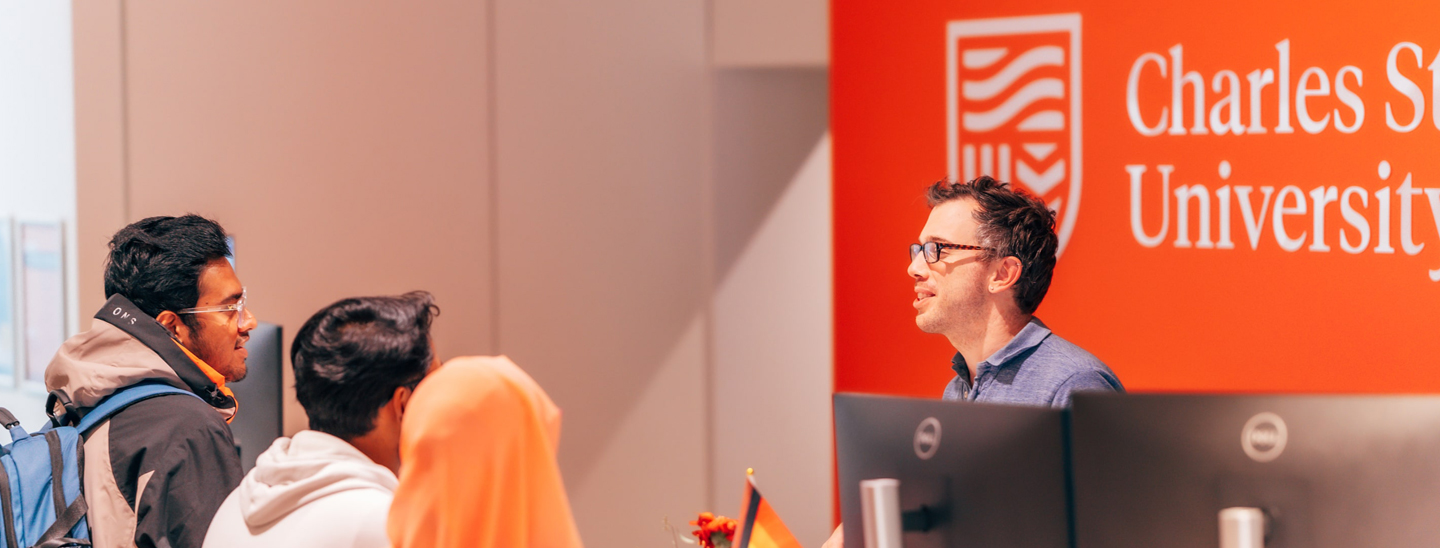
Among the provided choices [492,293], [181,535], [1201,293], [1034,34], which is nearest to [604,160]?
[492,293]

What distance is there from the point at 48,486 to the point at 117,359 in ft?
0.87

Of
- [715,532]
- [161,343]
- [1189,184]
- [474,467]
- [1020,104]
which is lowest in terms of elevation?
[715,532]

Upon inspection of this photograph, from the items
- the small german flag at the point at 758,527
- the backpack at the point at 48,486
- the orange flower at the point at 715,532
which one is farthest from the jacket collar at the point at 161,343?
the small german flag at the point at 758,527

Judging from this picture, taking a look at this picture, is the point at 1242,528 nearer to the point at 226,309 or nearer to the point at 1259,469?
the point at 1259,469

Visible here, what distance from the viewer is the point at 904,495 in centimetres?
179

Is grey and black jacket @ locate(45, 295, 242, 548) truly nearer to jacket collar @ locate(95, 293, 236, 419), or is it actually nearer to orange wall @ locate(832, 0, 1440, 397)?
jacket collar @ locate(95, 293, 236, 419)

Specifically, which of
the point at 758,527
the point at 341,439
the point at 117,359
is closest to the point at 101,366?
the point at 117,359

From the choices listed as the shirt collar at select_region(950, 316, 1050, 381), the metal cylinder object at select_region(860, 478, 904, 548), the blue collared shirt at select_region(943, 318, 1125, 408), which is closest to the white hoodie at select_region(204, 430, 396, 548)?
the metal cylinder object at select_region(860, 478, 904, 548)

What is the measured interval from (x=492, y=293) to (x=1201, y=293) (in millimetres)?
2627

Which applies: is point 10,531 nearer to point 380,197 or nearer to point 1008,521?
point 1008,521

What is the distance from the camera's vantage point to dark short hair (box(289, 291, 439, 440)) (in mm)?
1767

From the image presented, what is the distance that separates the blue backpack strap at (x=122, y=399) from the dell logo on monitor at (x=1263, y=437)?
186cm

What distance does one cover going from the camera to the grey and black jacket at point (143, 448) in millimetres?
2314

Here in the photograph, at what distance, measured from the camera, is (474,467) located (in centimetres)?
157
